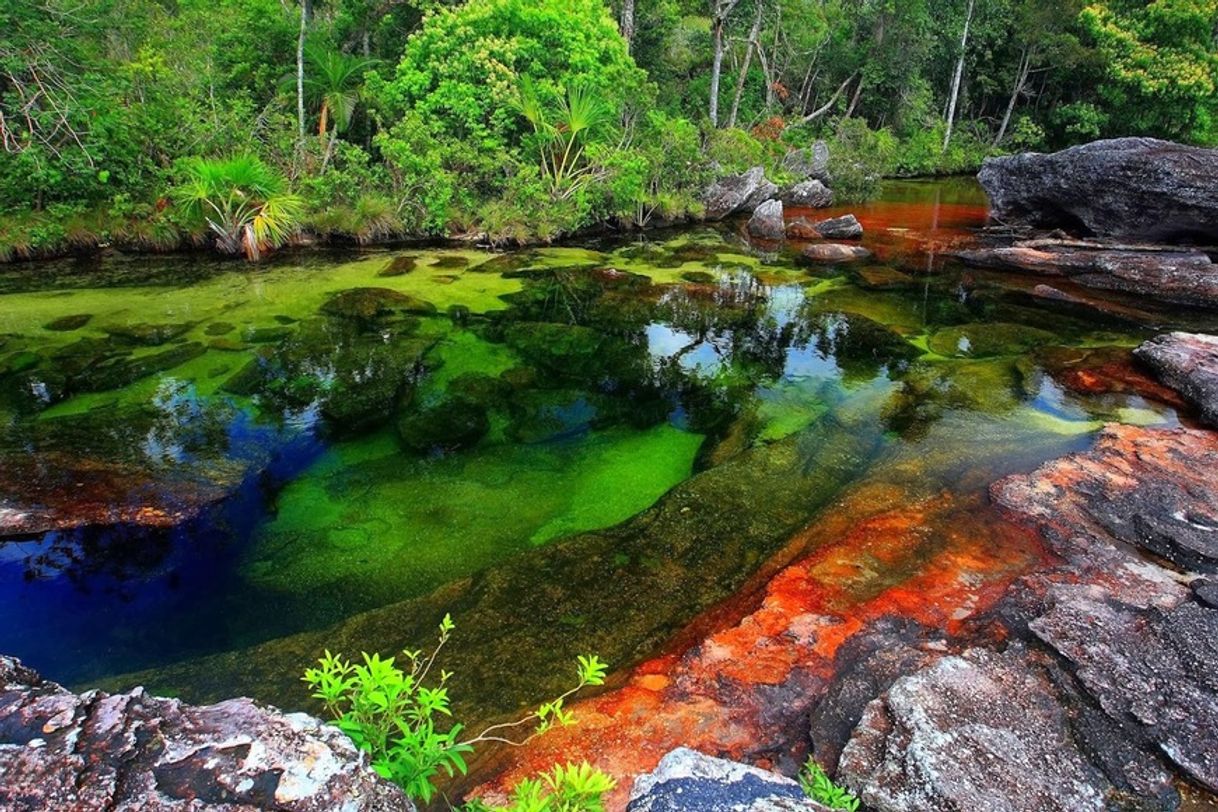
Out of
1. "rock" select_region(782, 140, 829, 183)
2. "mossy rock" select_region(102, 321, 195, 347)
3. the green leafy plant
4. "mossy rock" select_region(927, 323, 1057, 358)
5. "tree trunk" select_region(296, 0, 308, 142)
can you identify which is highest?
"tree trunk" select_region(296, 0, 308, 142)

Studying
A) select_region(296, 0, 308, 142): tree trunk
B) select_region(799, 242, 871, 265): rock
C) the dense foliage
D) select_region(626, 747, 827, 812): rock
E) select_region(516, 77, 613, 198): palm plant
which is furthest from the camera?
select_region(516, 77, 613, 198): palm plant

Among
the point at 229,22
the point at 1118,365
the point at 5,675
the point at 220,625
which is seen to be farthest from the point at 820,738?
the point at 229,22

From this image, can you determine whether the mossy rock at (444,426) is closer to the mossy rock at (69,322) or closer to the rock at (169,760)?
the rock at (169,760)

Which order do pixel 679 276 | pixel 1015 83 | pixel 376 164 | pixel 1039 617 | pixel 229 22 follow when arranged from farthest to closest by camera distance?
pixel 1015 83, pixel 229 22, pixel 376 164, pixel 679 276, pixel 1039 617

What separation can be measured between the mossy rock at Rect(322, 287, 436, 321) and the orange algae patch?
5.74 m

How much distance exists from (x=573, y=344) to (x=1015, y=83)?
2255 centimetres

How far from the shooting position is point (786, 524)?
4.07 m

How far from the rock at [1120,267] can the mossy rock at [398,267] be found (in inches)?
345

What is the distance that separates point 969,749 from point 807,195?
15.9 metres

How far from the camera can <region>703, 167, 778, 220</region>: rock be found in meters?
14.4

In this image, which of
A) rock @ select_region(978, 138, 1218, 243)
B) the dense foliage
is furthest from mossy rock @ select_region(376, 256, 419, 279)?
rock @ select_region(978, 138, 1218, 243)

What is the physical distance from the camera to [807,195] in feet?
53.6

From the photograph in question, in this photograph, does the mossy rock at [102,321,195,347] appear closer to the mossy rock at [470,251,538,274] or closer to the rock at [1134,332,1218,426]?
the mossy rock at [470,251,538,274]

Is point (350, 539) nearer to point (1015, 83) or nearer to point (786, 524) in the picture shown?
point (786, 524)
